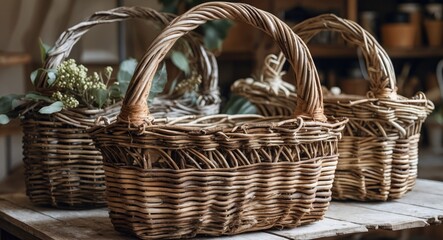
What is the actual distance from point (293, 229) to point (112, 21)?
0.54 m

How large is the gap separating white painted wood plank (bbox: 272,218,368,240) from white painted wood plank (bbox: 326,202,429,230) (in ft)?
0.09

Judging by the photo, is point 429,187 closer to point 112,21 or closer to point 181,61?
point 181,61

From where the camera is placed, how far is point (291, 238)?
108cm

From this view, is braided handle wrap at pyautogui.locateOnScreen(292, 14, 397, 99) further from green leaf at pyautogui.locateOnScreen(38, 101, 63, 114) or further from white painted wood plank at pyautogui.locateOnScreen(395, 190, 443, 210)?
green leaf at pyautogui.locateOnScreen(38, 101, 63, 114)

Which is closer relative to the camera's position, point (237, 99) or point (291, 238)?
point (291, 238)

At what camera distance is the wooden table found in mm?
1108

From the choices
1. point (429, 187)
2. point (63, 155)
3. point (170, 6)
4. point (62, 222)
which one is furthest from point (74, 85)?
point (170, 6)

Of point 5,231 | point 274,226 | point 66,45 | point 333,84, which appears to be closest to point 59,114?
point 66,45

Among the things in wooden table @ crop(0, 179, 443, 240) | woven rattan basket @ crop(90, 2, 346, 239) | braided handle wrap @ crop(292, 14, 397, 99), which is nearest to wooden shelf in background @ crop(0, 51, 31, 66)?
wooden table @ crop(0, 179, 443, 240)

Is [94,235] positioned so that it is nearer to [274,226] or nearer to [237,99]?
[274,226]

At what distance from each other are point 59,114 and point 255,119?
35cm

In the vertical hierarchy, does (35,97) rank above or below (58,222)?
above

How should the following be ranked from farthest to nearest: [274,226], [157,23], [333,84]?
1. [333,84]
2. [157,23]
3. [274,226]

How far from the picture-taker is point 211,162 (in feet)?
3.34
